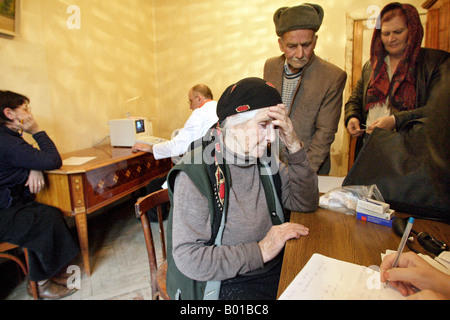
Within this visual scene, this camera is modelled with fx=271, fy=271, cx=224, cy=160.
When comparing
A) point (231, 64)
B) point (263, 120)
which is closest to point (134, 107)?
point (231, 64)

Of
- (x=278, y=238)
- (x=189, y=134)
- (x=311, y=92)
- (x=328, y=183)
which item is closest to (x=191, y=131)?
(x=189, y=134)

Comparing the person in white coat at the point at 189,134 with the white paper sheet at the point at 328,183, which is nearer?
the white paper sheet at the point at 328,183

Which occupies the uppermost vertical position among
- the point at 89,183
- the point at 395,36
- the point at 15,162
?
the point at 395,36

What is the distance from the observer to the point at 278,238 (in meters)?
0.99

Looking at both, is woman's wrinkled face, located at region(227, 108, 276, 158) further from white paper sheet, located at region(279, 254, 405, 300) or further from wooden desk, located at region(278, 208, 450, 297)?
white paper sheet, located at region(279, 254, 405, 300)

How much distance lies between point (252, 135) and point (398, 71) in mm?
1014

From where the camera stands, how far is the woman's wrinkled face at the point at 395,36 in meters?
1.49

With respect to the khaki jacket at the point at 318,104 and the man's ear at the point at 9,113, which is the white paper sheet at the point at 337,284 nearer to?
the khaki jacket at the point at 318,104

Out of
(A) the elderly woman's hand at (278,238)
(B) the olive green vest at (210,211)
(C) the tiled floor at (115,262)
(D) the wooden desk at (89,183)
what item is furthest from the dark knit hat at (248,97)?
(C) the tiled floor at (115,262)

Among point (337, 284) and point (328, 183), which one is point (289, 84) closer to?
point (328, 183)

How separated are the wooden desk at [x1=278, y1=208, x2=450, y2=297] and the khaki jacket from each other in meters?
0.76

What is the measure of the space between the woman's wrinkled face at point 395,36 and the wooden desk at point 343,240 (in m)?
0.98

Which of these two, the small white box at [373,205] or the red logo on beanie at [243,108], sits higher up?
the red logo on beanie at [243,108]

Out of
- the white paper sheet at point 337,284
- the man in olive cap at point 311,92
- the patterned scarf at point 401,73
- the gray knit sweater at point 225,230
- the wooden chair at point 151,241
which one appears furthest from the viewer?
the man in olive cap at point 311,92
